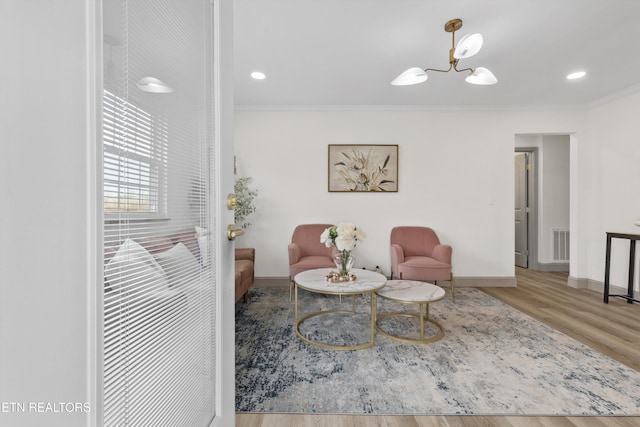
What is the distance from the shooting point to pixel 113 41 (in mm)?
476

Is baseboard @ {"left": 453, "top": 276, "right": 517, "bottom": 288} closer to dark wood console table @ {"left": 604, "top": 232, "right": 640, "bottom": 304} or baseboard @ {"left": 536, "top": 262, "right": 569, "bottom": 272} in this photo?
dark wood console table @ {"left": 604, "top": 232, "right": 640, "bottom": 304}

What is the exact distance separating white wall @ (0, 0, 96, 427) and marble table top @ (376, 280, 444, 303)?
216 cm

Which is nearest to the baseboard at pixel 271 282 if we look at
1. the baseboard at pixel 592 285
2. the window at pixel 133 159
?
the window at pixel 133 159

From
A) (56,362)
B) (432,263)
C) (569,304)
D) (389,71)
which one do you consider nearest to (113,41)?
(56,362)

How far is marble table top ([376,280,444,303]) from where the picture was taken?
2.29 metres

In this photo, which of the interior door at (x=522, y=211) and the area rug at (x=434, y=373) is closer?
the area rug at (x=434, y=373)

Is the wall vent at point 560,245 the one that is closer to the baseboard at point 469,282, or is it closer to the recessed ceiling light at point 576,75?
the baseboard at point 469,282

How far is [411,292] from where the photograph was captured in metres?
2.44

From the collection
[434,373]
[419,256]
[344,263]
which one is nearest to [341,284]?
[344,263]

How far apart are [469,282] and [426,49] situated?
3035 mm

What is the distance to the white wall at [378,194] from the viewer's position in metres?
4.15

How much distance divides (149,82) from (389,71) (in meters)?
2.99

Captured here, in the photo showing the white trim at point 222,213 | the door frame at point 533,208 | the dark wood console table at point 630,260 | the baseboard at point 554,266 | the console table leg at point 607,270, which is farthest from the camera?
the door frame at point 533,208

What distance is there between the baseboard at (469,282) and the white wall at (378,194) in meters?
0.10
